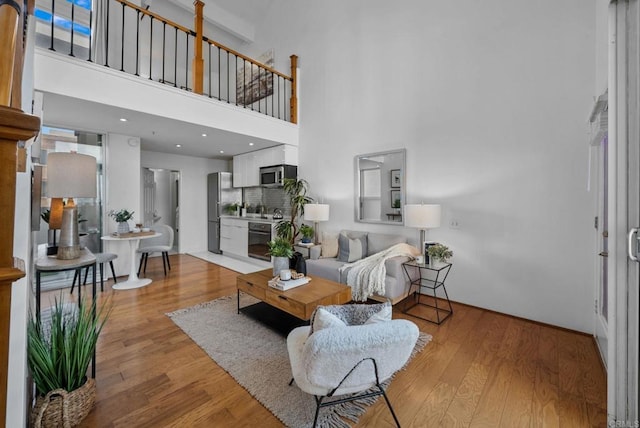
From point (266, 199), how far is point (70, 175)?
13.5 feet

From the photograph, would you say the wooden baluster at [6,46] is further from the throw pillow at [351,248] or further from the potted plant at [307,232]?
the potted plant at [307,232]

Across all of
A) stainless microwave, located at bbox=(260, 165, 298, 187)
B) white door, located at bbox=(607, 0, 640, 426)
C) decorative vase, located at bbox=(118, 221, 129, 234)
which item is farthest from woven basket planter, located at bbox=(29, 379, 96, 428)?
stainless microwave, located at bbox=(260, 165, 298, 187)

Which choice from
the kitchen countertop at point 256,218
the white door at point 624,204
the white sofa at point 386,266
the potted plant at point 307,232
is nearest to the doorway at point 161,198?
the kitchen countertop at point 256,218

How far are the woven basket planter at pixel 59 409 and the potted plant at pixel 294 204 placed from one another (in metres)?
3.50

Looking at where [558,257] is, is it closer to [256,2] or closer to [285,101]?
[285,101]

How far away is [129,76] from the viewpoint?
317 centimetres

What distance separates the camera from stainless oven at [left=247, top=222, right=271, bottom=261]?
525 centimetres

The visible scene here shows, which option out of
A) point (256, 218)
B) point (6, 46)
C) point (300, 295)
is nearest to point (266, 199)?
point (256, 218)

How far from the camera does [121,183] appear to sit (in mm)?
4438

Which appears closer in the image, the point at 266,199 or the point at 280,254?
the point at 280,254

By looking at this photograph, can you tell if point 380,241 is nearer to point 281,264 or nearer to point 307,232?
point 307,232

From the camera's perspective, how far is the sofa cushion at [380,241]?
12.0ft

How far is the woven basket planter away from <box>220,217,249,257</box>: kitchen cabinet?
409cm

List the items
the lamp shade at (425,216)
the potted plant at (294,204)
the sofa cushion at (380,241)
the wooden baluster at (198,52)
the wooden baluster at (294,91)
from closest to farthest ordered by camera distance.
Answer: the lamp shade at (425,216), the sofa cushion at (380,241), the wooden baluster at (198,52), the potted plant at (294,204), the wooden baluster at (294,91)
